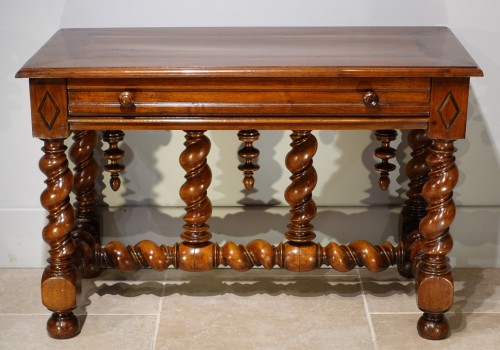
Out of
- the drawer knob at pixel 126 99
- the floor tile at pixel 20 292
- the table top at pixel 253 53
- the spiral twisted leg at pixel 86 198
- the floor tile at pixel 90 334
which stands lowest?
the floor tile at pixel 20 292

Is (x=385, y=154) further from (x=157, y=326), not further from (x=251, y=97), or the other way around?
(x=157, y=326)

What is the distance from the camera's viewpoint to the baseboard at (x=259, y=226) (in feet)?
10.2

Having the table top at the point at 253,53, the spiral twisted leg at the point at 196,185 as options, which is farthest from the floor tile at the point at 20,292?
the table top at the point at 253,53

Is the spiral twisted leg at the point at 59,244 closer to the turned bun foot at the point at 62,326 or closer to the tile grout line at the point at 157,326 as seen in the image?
the turned bun foot at the point at 62,326

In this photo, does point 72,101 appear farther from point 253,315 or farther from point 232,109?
point 253,315

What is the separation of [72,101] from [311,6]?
32.8 inches

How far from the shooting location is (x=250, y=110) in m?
2.45

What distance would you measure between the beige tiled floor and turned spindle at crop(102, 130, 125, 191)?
1.09 ft


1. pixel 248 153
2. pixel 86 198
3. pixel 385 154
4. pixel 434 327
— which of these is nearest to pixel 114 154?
pixel 86 198

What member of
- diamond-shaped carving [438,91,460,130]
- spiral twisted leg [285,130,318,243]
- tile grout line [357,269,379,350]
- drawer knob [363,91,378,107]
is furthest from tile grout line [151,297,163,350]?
diamond-shaped carving [438,91,460,130]

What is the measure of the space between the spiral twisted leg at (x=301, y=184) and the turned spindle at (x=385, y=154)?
23 centimetres

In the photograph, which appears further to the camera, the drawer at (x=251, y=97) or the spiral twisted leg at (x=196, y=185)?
the spiral twisted leg at (x=196, y=185)

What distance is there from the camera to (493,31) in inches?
115

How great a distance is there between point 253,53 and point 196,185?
1.40ft
